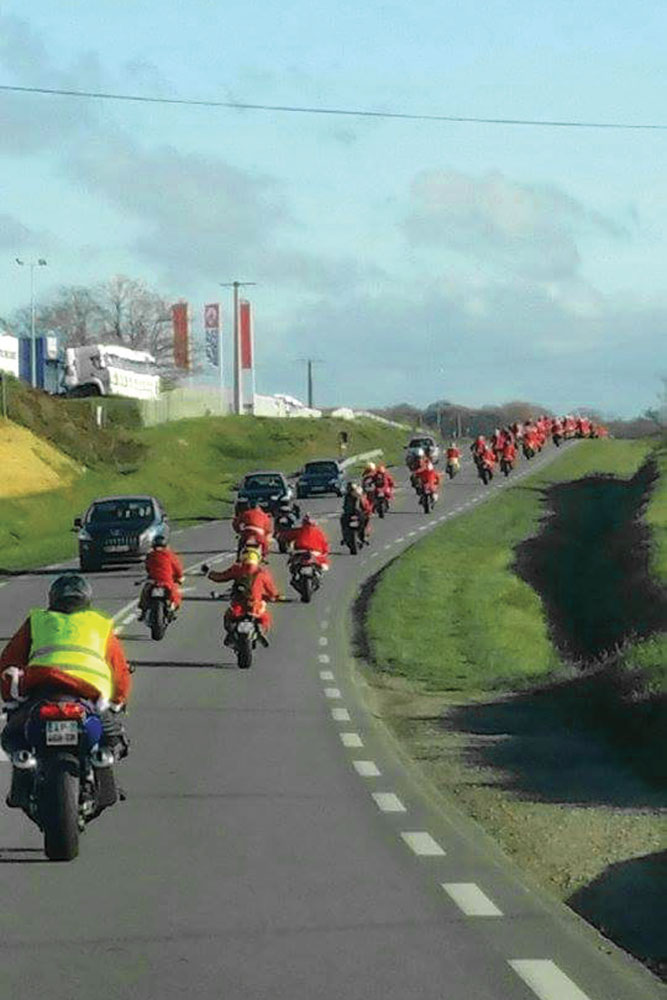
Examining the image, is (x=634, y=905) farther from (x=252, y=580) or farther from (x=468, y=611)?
(x=468, y=611)

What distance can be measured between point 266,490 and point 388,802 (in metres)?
52.4

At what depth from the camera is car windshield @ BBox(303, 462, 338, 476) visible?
80125mm

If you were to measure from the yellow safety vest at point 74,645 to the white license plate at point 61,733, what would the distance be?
323 millimetres

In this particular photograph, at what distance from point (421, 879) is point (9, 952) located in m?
2.88

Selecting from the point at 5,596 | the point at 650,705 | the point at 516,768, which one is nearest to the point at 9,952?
the point at 516,768

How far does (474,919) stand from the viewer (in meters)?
10.5

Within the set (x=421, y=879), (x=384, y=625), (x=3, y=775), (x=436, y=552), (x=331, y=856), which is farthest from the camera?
(x=436, y=552)

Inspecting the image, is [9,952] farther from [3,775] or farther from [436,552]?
[436,552]

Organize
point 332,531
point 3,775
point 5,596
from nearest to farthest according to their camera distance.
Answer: point 3,775
point 5,596
point 332,531

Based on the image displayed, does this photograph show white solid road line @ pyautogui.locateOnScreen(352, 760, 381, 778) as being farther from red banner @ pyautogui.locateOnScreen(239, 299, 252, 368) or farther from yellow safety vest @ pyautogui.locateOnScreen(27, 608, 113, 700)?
red banner @ pyautogui.locateOnScreen(239, 299, 252, 368)

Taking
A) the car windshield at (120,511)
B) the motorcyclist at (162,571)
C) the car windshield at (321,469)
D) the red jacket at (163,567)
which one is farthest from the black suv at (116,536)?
the car windshield at (321,469)

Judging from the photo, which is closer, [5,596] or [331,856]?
[331,856]

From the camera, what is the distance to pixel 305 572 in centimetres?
3925

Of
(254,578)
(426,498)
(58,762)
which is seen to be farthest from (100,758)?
(426,498)
